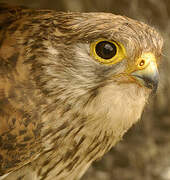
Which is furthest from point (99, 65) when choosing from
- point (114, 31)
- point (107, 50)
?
point (114, 31)

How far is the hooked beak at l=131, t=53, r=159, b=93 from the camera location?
2.34 meters

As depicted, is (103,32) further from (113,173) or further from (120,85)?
(113,173)

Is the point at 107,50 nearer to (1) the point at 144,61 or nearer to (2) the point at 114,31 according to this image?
(2) the point at 114,31

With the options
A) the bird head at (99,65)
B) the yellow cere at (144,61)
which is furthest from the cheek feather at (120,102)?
the yellow cere at (144,61)

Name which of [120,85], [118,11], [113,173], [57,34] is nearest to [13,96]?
[57,34]

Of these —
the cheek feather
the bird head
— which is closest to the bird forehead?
the bird head

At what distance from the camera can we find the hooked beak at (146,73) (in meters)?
2.34

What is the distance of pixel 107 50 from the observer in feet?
7.77

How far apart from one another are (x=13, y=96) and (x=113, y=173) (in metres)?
2.55

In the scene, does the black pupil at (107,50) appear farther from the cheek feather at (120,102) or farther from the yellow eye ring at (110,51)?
the cheek feather at (120,102)

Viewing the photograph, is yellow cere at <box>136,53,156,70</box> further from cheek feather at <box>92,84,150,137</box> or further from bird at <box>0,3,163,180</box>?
cheek feather at <box>92,84,150,137</box>

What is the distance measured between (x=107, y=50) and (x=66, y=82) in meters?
0.35

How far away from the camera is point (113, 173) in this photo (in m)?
4.68

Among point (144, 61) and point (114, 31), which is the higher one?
point (114, 31)
